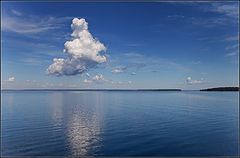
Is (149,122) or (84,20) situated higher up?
(84,20)

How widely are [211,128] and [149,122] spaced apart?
4.23 meters

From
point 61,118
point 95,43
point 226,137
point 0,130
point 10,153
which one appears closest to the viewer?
point 10,153

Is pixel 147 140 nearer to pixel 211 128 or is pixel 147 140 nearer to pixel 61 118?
pixel 211 128

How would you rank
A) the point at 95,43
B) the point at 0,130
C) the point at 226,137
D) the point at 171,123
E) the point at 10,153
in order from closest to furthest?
the point at 10,153
the point at 95,43
the point at 226,137
the point at 0,130
the point at 171,123

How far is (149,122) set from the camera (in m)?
20.7

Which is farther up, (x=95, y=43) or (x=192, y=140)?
(x=95, y=43)

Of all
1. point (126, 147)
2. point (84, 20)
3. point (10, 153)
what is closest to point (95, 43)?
point (84, 20)

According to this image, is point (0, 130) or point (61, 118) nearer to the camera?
point (0, 130)

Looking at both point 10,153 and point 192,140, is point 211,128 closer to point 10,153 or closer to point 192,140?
point 192,140

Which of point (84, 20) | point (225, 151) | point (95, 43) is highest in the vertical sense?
point (84, 20)

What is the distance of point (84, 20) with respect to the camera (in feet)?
45.7

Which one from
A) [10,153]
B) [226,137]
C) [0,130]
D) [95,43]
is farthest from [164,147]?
[0,130]

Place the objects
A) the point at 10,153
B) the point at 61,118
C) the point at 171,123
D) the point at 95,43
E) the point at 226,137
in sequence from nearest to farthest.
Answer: the point at 10,153, the point at 95,43, the point at 226,137, the point at 171,123, the point at 61,118

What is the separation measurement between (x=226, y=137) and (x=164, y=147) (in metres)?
4.81
